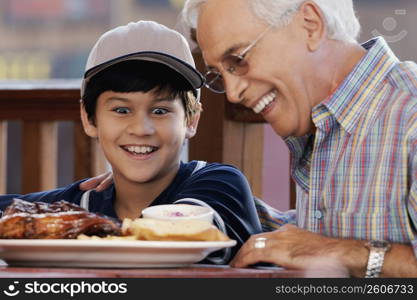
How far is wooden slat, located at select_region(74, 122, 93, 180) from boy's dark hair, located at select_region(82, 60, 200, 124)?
776 millimetres

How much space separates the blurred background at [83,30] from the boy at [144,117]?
905mm

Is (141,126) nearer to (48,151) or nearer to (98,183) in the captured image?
(98,183)

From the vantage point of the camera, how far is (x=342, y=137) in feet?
6.34

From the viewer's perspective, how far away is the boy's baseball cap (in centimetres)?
222

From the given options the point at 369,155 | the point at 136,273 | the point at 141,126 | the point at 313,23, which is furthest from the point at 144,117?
the point at 136,273

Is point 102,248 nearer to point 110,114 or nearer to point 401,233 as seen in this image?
point 401,233

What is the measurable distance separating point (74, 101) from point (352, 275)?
168 cm

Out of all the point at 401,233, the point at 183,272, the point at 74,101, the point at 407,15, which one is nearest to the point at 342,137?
the point at 401,233

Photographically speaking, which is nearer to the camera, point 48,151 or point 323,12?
point 323,12

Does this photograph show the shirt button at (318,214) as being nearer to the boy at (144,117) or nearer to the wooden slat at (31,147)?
the boy at (144,117)

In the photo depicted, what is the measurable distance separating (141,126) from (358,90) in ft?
2.11

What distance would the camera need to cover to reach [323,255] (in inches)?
63.2

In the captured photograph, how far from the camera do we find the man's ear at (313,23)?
1.96m

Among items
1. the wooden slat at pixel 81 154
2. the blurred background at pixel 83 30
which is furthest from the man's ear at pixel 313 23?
the wooden slat at pixel 81 154
